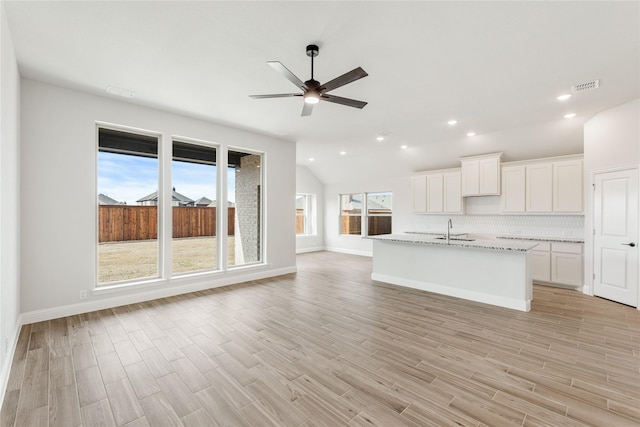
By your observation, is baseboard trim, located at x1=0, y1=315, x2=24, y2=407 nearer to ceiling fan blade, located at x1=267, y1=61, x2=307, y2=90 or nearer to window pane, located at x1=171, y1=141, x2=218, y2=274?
window pane, located at x1=171, y1=141, x2=218, y2=274

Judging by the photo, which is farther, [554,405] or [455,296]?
[455,296]

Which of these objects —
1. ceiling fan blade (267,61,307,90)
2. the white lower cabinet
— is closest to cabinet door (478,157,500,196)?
the white lower cabinet

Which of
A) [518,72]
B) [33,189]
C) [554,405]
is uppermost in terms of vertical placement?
[518,72]

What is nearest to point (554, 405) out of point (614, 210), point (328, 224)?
point (614, 210)

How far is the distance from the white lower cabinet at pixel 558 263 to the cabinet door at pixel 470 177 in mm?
1683

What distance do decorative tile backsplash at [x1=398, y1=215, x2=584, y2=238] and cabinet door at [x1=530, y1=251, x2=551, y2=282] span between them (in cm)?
64

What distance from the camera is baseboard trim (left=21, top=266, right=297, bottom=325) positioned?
3.53 metres

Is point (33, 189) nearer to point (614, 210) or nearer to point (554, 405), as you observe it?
point (554, 405)

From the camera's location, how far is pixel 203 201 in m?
5.20

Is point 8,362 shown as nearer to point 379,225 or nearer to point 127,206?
point 127,206

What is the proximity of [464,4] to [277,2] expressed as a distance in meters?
1.44

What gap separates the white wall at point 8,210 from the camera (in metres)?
2.26

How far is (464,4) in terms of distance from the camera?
2.18 metres

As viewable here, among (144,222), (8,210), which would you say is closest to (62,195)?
(144,222)
